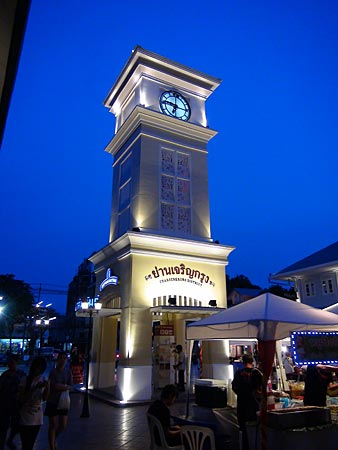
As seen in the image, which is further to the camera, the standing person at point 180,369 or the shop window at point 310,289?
the shop window at point 310,289

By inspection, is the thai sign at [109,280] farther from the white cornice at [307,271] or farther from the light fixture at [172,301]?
the white cornice at [307,271]

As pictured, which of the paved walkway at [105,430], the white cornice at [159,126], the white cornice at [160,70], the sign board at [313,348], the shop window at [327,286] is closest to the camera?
the paved walkway at [105,430]

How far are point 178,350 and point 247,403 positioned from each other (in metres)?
9.42

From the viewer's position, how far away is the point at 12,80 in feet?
16.6

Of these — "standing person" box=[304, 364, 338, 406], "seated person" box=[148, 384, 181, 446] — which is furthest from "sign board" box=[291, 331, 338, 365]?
"seated person" box=[148, 384, 181, 446]

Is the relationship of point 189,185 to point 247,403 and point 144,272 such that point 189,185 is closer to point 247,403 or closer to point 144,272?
point 144,272

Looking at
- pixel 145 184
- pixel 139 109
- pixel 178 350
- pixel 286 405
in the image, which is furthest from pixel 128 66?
pixel 286 405

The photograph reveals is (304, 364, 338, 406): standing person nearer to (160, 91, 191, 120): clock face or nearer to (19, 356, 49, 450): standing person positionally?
(19, 356, 49, 450): standing person

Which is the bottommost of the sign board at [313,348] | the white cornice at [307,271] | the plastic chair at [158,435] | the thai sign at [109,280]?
the plastic chair at [158,435]

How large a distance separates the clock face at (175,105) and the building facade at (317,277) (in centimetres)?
1328

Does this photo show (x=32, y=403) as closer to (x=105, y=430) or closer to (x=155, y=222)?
(x=105, y=430)

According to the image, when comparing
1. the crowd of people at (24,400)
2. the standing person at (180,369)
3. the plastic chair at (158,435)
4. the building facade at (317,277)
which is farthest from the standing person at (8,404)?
the building facade at (317,277)

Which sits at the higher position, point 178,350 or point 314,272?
point 314,272

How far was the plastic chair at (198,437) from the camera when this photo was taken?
469 cm
